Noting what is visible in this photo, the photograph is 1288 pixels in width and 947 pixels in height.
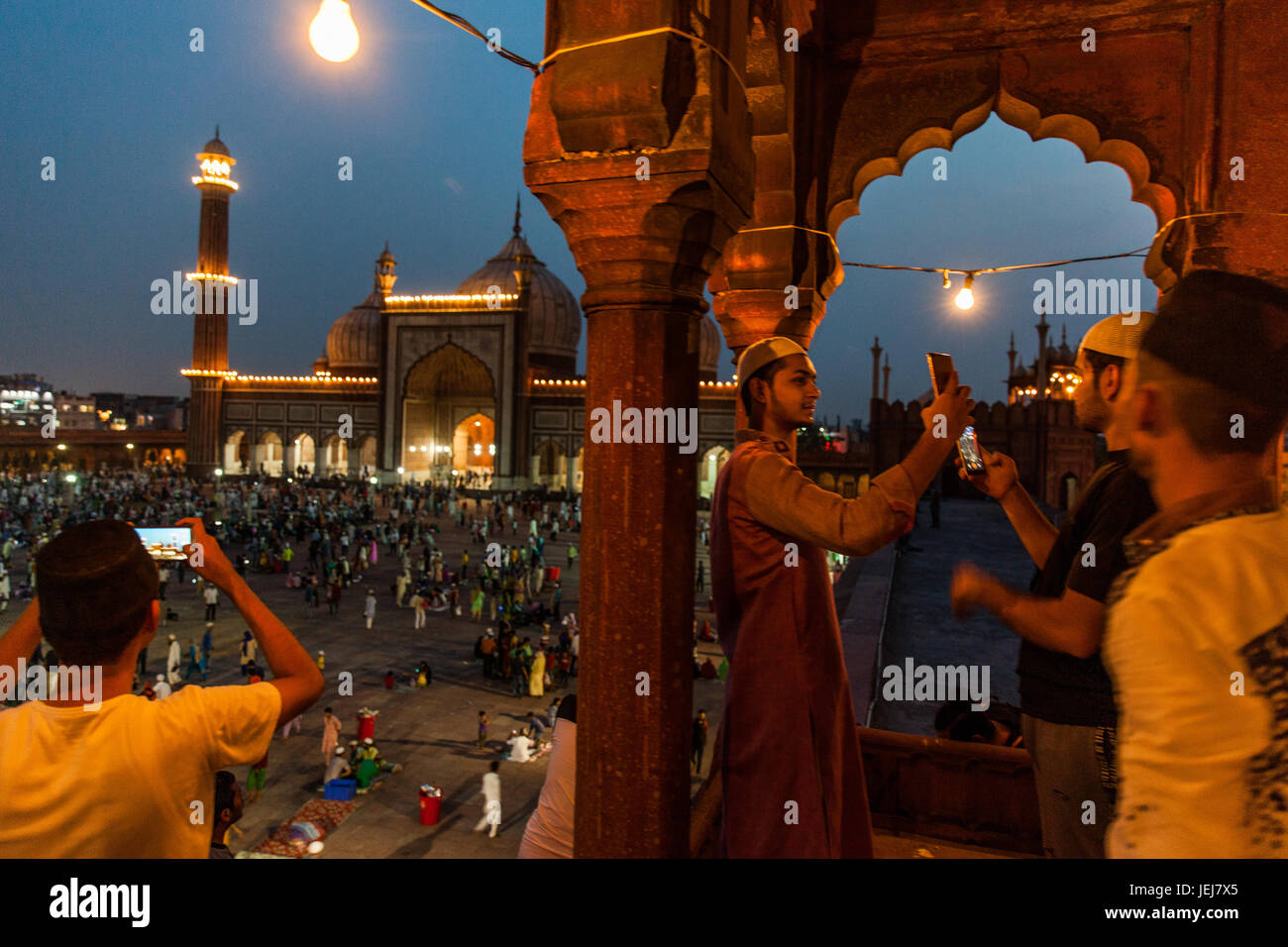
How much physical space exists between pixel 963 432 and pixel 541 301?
39298 millimetres

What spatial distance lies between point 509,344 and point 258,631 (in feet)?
110

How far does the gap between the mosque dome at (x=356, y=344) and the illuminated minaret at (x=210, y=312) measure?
6.09 metres

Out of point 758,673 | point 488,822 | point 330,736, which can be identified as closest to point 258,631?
point 758,673

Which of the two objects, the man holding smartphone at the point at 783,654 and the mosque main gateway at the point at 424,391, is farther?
the mosque main gateway at the point at 424,391

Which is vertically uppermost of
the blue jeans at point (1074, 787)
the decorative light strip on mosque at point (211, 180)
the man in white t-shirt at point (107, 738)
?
the decorative light strip on mosque at point (211, 180)

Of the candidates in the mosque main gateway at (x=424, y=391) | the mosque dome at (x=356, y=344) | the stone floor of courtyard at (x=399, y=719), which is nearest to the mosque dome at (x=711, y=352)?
the mosque main gateway at (x=424, y=391)

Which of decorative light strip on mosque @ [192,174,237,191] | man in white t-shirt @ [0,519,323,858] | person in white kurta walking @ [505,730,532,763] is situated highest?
decorative light strip on mosque @ [192,174,237,191]

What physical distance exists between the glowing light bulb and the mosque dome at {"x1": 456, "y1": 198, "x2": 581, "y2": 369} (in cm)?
3541

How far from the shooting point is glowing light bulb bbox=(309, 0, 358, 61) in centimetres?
393

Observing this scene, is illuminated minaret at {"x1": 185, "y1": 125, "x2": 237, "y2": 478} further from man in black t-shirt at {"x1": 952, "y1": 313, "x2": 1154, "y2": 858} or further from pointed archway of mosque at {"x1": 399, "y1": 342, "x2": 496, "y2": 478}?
man in black t-shirt at {"x1": 952, "y1": 313, "x2": 1154, "y2": 858}

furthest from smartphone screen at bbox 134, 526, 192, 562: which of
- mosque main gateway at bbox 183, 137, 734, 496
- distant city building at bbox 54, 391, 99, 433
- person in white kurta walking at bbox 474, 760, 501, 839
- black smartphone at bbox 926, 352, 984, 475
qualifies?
distant city building at bbox 54, 391, 99, 433

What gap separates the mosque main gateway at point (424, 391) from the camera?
3391 cm

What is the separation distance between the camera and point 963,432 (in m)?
1.88

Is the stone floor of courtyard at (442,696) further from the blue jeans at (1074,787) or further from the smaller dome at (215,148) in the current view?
the smaller dome at (215,148)
